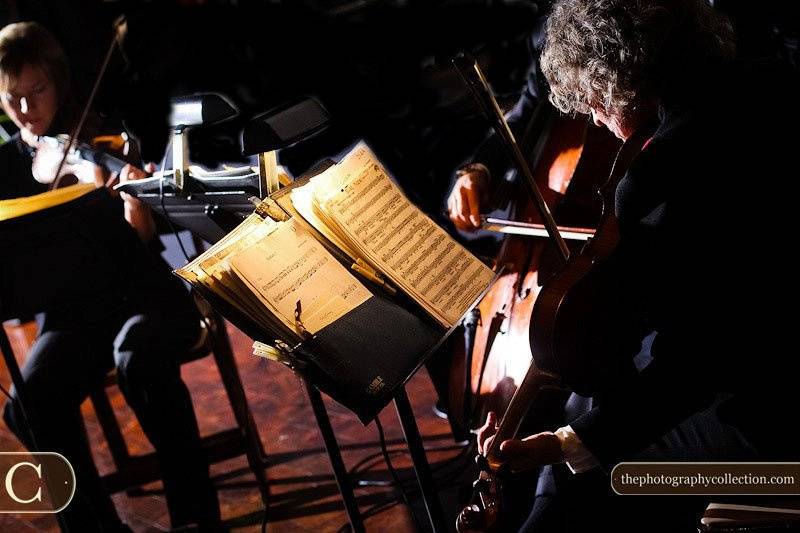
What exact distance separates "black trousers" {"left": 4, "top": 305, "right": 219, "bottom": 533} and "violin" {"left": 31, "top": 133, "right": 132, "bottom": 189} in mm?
418

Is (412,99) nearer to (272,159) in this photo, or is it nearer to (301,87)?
(301,87)

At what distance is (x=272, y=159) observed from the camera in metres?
1.59

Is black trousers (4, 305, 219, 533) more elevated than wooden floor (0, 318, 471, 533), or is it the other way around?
black trousers (4, 305, 219, 533)

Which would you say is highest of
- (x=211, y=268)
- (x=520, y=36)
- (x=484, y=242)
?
(x=211, y=268)

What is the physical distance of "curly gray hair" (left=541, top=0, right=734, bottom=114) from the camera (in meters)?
1.27

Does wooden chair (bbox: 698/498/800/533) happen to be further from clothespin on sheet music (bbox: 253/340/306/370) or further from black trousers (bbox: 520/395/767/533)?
clothespin on sheet music (bbox: 253/340/306/370)

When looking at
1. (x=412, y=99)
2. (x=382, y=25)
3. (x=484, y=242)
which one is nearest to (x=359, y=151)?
(x=484, y=242)

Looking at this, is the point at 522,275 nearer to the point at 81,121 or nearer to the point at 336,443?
the point at 336,443

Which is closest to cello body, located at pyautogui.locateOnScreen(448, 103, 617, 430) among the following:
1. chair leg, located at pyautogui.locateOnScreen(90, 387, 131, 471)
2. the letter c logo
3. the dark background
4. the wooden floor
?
the wooden floor

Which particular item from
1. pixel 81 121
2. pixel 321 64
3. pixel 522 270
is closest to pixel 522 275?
pixel 522 270

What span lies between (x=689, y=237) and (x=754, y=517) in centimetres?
45

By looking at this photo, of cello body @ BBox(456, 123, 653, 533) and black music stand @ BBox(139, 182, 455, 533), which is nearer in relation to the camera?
cello body @ BBox(456, 123, 653, 533)

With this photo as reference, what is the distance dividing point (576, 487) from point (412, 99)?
339 cm

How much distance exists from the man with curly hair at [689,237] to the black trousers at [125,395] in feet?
4.03
